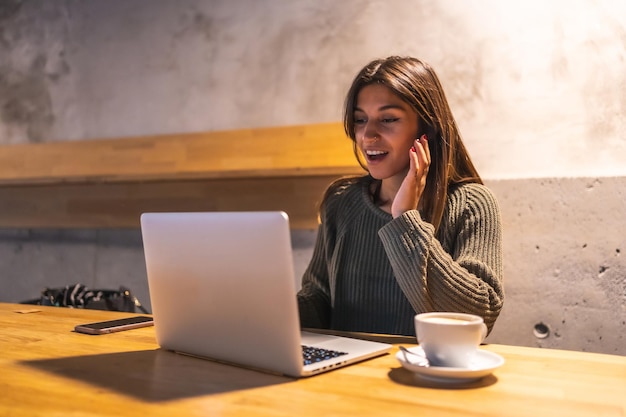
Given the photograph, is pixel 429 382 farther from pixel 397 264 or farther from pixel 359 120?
pixel 359 120

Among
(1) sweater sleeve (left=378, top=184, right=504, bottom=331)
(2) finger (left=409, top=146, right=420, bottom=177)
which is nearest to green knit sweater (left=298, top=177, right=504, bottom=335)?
(1) sweater sleeve (left=378, top=184, right=504, bottom=331)

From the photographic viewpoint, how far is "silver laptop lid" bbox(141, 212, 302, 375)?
3.30ft

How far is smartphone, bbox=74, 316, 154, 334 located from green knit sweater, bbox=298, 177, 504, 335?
40 cm

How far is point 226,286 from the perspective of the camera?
109 centimetres

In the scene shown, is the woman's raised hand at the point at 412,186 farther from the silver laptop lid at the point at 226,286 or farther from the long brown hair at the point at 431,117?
the silver laptop lid at the point at 226,286

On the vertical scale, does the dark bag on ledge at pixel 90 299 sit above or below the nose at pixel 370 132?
below

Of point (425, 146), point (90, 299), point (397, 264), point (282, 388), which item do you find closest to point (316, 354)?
point (282, 388)

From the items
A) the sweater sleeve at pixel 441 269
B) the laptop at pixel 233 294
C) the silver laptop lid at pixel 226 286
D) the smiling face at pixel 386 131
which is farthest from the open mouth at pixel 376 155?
the silver laptop lid at pixel 226 286

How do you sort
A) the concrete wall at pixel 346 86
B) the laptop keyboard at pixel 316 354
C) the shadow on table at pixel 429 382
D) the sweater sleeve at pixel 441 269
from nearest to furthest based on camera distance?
the shadow on table at pixel 429 382
the laptop keyboard at pixel 316 354
the sweater sleeve at pixel 441 269
the concrete wall at pixel 346 86

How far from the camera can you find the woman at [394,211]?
1576 millimetres

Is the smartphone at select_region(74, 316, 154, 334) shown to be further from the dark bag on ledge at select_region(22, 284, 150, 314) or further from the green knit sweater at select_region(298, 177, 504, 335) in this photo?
the dark bag on ledge at select_region(22, 284, 150, 314)

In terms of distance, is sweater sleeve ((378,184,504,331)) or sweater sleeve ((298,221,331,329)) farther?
sweater sleeve ((298,221,331,329))

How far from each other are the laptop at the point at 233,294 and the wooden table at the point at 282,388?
30 millimetres

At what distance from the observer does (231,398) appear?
95cm
